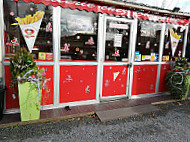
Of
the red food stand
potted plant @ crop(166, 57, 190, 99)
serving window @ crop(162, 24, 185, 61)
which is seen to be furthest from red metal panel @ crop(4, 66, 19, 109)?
serving window @ crop(162, 24, 185, 61)

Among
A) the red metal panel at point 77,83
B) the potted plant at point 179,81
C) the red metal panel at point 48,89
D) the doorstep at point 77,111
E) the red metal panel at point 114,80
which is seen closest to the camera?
the doorstep at point 77,111

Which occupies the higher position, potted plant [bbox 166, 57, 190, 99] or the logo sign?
the logo sign

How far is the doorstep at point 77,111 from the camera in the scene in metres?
2.98

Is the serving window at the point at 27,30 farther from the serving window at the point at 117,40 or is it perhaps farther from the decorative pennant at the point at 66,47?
the serving window at the point at 117,40

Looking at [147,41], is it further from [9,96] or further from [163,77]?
[9,96]

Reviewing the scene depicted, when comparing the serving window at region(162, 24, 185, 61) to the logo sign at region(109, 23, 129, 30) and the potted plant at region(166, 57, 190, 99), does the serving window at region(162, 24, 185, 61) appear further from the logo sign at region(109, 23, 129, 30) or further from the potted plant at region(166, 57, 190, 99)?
the logo sign at region(109, 23, 129, 30)

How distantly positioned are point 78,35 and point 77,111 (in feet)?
6.60

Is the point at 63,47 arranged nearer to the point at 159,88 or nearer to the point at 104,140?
the point at 104,140

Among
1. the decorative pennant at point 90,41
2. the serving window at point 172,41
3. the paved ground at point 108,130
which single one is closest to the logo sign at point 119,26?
the decorative pennant at point 90,41

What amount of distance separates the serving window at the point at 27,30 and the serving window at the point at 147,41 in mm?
2732

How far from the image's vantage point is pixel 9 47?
125 inches

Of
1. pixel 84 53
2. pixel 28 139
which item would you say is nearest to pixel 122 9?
pixel 84 53

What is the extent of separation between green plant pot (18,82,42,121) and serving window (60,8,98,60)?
1.15 m

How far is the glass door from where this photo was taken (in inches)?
160
